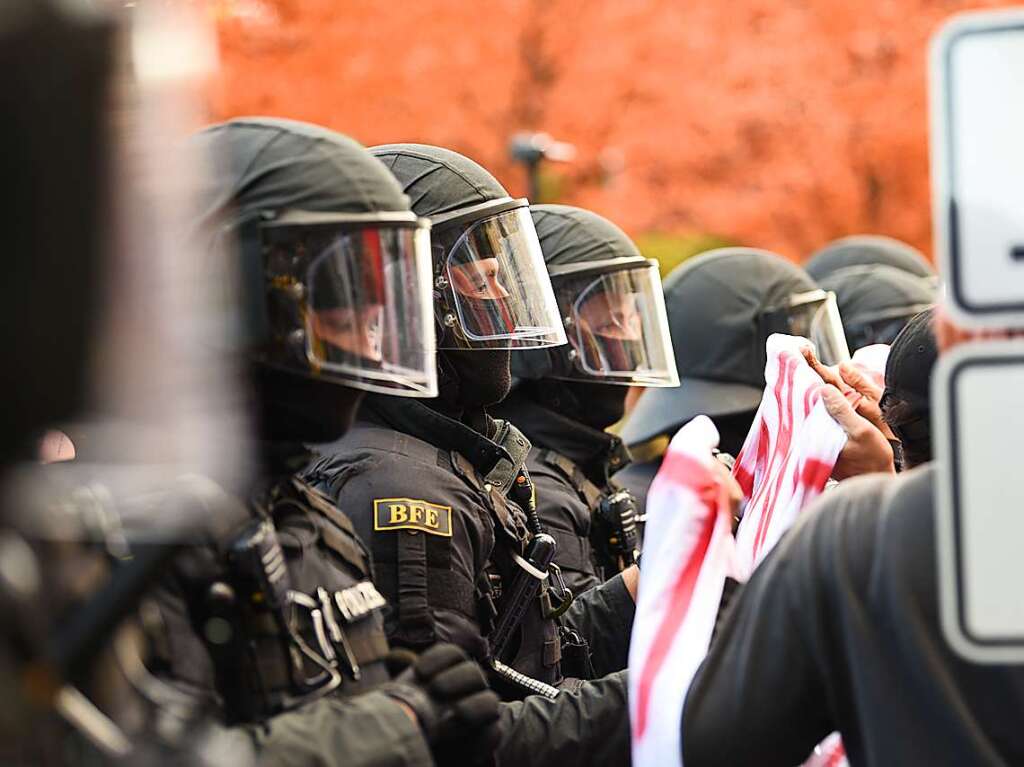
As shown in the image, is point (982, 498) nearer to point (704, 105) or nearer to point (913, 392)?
point (913, 392)

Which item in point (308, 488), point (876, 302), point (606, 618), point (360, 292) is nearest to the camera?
point (360, 292)

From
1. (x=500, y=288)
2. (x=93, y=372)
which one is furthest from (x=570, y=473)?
(x=93, y=372)

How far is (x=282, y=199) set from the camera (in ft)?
9.66

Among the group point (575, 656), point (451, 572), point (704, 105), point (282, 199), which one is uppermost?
point (704, 105)

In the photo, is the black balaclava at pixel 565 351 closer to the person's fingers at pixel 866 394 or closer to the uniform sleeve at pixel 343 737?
the person's fingers at pixel 866 394

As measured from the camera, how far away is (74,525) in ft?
6.03

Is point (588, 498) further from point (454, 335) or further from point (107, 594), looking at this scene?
point (107, 594)

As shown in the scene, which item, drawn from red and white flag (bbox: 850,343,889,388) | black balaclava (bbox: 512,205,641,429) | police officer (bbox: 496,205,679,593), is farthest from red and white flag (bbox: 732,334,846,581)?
black balaclava (bbox: 512,205,641,429)

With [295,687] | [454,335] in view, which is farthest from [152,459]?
[454,335]

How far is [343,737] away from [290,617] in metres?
0.27

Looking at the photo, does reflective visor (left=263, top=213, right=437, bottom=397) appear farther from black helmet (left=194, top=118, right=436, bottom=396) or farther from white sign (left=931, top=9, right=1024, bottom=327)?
white sign (left=931, top=9, right=1024, bottom=327)

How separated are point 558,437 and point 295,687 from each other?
2.57m

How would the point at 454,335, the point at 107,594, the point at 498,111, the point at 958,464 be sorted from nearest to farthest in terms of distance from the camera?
the point at 107,594, the point at 958,464, the point at 454,335, the point at 498,111

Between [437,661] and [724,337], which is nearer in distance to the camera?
[437,661]
